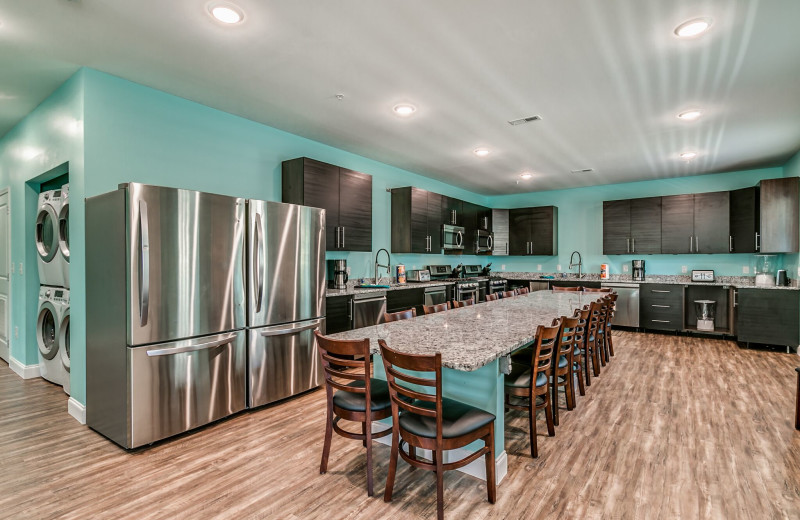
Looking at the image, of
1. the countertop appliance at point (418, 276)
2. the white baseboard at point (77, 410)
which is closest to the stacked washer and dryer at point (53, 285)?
the white baseboard at point (77, 410)

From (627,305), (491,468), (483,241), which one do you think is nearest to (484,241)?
(483,241)

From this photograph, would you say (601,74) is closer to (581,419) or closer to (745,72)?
(745,72)

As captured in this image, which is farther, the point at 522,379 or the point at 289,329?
the point at 289,329

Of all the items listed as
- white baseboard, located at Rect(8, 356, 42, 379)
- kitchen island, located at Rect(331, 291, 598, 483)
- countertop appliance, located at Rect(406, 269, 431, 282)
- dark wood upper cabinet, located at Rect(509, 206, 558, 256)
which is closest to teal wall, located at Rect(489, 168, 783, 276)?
dark wood upper cabinet, located at Rect(509, 206, 558, 256)

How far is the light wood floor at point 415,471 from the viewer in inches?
80.3

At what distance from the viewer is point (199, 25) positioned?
8.18 feet

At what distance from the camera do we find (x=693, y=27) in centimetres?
248

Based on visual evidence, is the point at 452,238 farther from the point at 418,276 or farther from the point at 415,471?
the point at 415,471

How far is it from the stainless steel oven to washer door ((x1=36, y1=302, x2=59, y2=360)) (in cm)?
659

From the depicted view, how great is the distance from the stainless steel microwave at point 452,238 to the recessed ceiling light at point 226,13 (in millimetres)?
4866

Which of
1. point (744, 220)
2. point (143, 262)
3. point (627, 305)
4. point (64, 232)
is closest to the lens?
point (143, 262)

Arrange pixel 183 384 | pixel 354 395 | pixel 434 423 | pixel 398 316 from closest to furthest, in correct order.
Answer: pixel 434 423, pixel 354 395, pixel 183 384, pixel 398 316

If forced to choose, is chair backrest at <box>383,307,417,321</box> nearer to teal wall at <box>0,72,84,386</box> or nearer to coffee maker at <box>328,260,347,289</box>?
coffee maker at <box>328,260,347,289</box>

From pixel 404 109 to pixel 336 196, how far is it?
146cm
